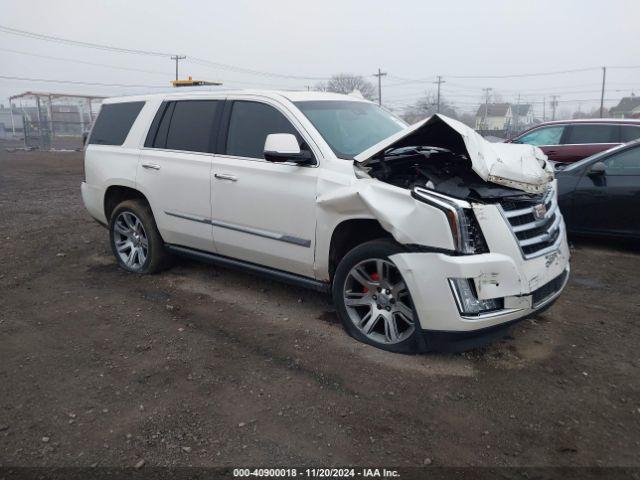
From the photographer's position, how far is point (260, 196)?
167 inches

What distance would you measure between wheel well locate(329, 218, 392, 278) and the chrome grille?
0.86 m

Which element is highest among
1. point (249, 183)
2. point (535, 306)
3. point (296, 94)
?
point (296, 94)

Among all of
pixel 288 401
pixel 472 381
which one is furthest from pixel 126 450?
pixel 472 381

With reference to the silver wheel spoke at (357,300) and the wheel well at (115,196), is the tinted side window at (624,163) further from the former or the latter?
the wheel well at (115,196)

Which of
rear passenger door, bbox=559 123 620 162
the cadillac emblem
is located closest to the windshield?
the cadillac emblem

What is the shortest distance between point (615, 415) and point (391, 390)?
50.8 inches

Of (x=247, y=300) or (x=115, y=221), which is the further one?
(x=115, y=221)

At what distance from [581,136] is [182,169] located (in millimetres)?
7899

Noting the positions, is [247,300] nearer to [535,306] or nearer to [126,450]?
[126,450]

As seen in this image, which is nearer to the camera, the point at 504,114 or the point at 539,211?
the point at 539,211

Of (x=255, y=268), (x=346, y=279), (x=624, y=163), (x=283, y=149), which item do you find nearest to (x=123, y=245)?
(x=255, y=268)

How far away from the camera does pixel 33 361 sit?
363 centimetres

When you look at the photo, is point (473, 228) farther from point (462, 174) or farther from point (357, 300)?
point (357, 300)

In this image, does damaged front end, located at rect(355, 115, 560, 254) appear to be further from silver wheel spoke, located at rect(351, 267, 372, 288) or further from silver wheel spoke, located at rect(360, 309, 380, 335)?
silver wheel spoke, located at rect(360, 309, 380, 335)
